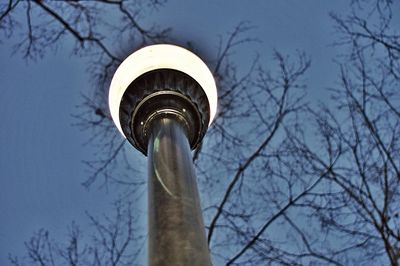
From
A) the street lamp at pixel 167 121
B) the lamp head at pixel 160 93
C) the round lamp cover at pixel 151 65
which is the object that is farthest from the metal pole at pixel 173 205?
the round lamp cover at pixel 151 65

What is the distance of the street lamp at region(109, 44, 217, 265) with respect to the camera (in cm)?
168

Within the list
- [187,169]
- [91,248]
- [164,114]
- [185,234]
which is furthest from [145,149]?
[91,248]

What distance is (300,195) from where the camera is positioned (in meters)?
5.60

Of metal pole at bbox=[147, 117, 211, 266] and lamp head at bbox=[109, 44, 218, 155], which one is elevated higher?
lamp head at bbox=[109, 44, 218, 155]

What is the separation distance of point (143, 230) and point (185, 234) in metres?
5.35

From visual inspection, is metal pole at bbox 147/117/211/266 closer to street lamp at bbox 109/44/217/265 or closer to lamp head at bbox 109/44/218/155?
street lamp at bbox 109/44/217/265

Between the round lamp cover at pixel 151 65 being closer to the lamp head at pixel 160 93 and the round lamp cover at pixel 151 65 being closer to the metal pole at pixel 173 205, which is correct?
the lamp head at pixel 160 93

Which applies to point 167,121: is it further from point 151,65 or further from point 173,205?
point 173,205

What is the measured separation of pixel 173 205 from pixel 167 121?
63 cm

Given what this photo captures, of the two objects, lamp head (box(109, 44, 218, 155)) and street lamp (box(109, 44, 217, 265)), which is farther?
lamp head (box(109, 44, 218, 155))

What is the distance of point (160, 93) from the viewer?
90.7 inches

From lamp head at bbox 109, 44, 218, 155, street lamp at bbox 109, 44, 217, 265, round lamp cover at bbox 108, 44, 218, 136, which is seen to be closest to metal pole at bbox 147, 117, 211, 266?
street lamp at bbox 109, 44, 217, 265

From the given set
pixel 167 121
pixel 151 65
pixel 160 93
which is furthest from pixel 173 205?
pixel 151 65

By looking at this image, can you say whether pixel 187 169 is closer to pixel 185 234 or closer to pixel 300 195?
pixel 185 234
